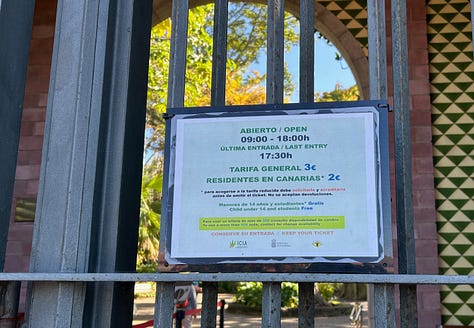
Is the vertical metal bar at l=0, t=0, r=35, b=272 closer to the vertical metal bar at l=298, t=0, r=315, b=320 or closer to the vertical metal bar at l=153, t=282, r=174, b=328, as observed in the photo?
the vertical metal bar at l=153, t=282, r=174, b=328

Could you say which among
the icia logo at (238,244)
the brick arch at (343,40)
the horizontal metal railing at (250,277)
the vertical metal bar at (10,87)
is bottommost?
the horizontal metal railing at (250,277)

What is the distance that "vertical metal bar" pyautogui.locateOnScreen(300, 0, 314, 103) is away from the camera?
2.25m

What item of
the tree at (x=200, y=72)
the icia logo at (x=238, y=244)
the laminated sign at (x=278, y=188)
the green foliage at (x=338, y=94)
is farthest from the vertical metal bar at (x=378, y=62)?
the green foliage at (x=338, y=94)

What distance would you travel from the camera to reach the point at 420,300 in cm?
569

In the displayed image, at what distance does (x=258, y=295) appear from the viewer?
481 inches

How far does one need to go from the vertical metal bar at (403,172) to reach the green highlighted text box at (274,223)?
0.31 meters

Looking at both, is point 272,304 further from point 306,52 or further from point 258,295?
point 258,295

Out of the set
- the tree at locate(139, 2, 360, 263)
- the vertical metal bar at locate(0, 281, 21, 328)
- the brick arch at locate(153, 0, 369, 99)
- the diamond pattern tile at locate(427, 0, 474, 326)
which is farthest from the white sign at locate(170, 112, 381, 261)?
the tree at locate(139, 2, 360, 263)

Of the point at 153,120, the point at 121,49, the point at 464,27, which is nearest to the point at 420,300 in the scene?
the point at 464,27

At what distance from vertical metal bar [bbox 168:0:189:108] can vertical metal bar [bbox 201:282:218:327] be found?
817 mm

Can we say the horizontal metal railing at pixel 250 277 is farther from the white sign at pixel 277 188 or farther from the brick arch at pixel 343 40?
the brick arch at pixel 343 40

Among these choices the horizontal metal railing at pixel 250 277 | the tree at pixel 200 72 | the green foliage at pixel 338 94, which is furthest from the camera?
the green foliage at pixel 338 94

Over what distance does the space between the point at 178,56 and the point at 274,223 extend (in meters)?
0.87

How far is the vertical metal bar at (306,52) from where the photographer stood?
7.37ft
